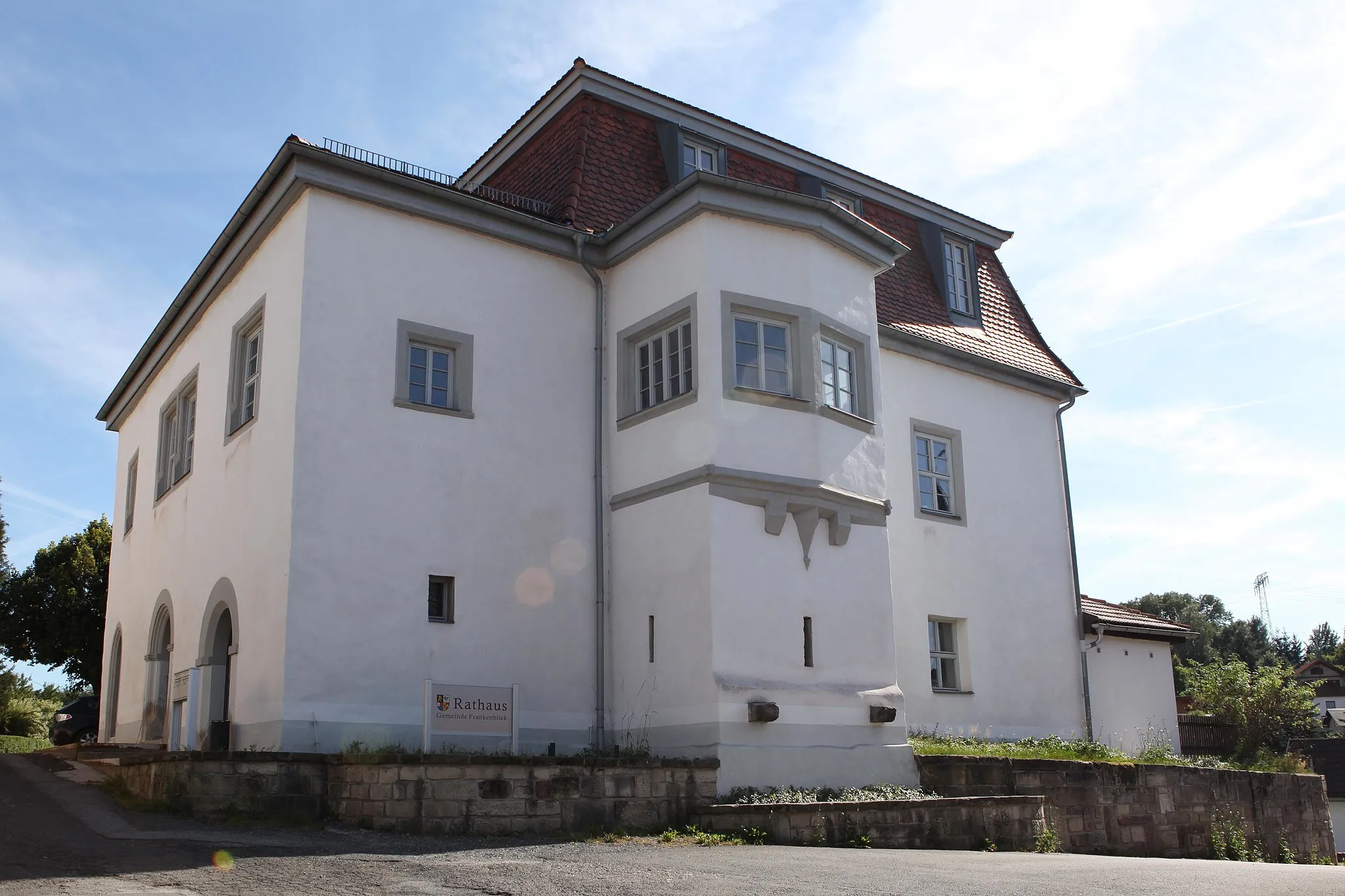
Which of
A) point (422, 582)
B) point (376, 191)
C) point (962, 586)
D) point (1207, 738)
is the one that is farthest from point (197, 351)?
point (1207, 738)

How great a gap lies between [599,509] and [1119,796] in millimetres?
7490

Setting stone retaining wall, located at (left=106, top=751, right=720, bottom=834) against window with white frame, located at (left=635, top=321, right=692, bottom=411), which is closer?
stone retaining wall, located at (left=106, top=751, right=720, bottom=834)

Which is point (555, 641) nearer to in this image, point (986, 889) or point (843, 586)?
point (843, 586)

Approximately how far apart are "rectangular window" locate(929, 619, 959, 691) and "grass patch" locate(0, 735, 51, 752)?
17981mm

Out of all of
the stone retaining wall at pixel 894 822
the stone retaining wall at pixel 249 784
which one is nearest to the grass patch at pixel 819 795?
the stone retaining wall at pixel 894 822

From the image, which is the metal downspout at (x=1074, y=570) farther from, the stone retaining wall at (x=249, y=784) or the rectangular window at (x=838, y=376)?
the stone retaining wall at (x=249, y=784)

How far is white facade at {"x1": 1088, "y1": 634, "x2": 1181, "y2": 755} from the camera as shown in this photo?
842 inches

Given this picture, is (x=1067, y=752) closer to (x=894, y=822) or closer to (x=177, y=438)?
(x=894, y=822)

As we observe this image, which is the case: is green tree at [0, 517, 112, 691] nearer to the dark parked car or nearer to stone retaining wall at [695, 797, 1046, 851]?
the dark parked car

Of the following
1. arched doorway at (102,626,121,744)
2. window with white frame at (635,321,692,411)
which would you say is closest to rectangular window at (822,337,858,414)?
window with white frame at (635,321,692,411)

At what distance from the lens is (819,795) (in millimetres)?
13859

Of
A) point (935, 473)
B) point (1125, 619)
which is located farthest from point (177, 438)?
point (1125, 619)

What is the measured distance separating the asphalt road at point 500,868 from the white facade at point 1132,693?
934cm

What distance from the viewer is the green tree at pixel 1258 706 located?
24.4 meters
